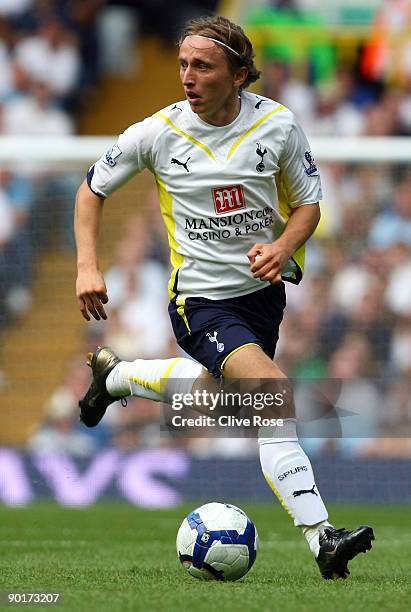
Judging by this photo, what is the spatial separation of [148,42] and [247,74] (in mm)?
10758

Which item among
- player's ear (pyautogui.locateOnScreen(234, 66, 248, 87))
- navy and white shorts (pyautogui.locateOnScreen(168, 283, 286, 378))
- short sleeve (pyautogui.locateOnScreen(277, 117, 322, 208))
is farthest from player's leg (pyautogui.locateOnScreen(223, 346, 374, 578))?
player's ear (pyautogui.locateOnScreen(234, 66, 248, 87))

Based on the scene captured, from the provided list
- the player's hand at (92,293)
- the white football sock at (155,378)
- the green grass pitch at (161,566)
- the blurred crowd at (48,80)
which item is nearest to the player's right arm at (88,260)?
the player's hand at (92,293)

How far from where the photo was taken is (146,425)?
1149 centimetres

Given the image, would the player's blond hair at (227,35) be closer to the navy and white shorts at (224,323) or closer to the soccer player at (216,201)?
the soccer player at (216,201)

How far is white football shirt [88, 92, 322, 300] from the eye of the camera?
6051 millimetres

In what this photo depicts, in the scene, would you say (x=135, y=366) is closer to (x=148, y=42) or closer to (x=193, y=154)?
(x=193, y=154)

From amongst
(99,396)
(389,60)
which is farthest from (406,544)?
(389,60)

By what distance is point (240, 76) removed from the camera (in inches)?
239

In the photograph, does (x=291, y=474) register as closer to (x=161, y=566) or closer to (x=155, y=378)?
(x=155, y=378)

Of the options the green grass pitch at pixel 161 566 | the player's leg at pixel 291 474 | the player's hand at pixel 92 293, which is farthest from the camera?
the player's hand at pixel 92 293

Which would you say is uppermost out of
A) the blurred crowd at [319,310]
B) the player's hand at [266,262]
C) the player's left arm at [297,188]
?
the player's left arm at [297,188]

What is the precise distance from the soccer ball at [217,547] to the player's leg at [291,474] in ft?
0.84

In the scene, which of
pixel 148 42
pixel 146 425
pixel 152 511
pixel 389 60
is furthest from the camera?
pixel 148 42

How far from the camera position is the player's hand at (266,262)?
18.6 ft
